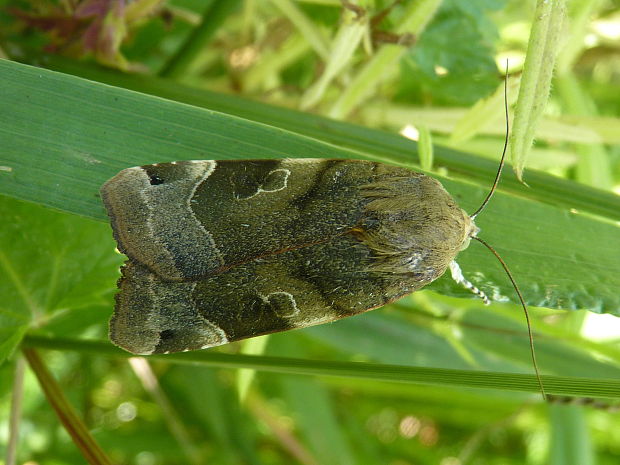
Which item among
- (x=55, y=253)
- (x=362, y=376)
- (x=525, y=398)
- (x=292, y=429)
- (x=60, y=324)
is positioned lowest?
(x=292, y=429)

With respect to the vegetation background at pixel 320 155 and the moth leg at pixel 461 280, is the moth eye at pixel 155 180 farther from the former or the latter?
the moth leg at pixel 461 280

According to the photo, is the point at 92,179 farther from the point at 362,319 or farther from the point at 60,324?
the point at 362,319

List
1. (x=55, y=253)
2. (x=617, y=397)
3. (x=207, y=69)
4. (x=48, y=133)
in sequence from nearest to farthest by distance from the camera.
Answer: (x=617, y=397), (x=48, y=133), (x=55, y=253), (x=207, y=69)

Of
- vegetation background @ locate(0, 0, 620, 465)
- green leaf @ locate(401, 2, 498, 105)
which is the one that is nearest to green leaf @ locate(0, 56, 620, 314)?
vegetation background @ locate(0, 0, 620, 465)

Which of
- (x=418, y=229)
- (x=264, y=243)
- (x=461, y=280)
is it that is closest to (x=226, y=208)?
(x=264, y=243)

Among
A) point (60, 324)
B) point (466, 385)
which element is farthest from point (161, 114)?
point (466, 385)

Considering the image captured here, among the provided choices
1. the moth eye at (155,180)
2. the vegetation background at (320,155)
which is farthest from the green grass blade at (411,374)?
the moth eye at (155,180)

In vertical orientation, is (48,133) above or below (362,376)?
above

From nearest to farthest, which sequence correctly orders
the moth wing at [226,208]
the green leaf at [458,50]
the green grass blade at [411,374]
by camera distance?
1. the green grass blade at [411,374]
2. the moth wing at [226,208]
3. the green leaf at [458,50]
